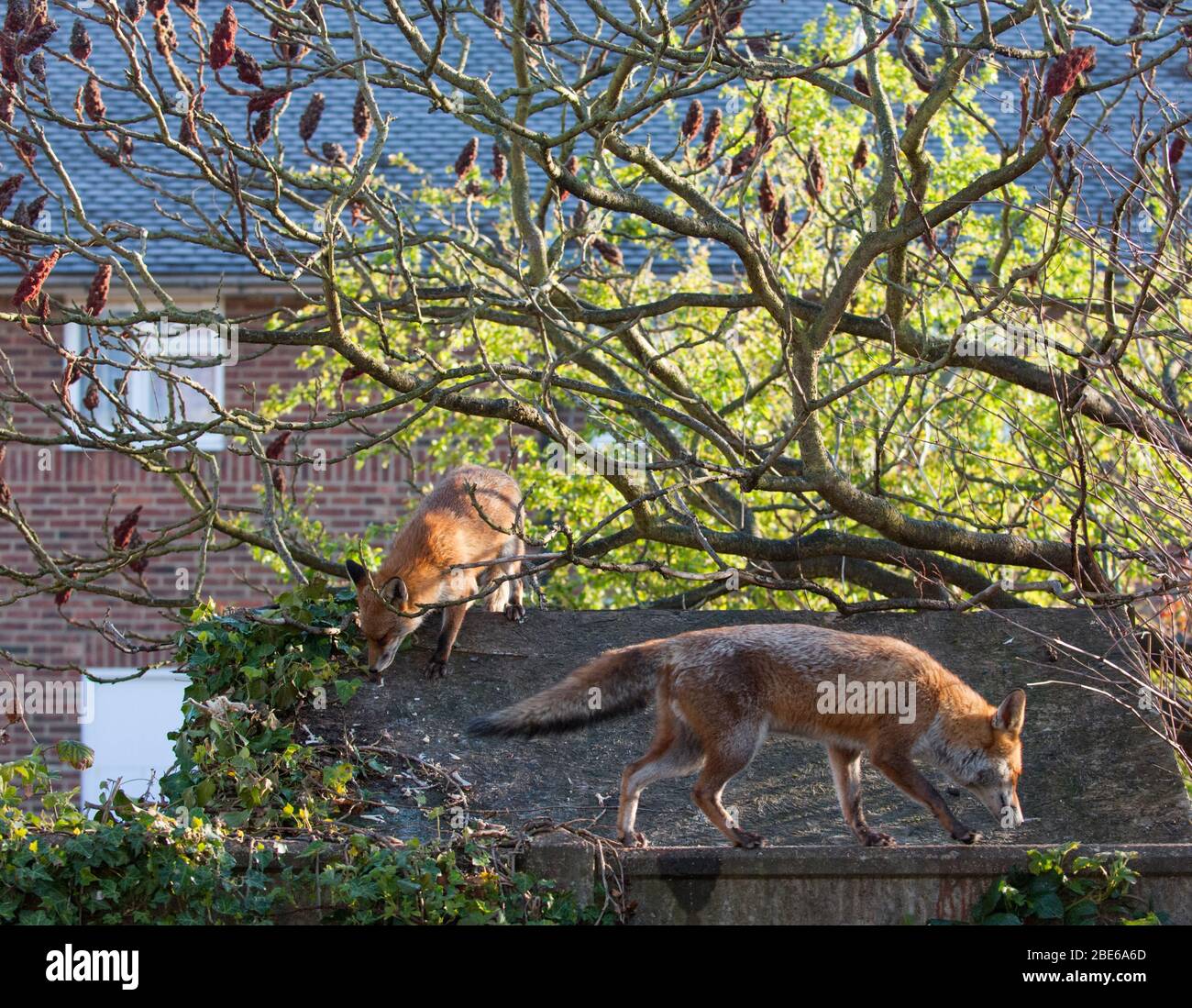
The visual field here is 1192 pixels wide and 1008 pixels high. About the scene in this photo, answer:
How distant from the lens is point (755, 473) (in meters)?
7.49

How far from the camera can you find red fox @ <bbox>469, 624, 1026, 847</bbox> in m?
6.77

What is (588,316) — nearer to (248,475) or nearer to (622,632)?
(622,632)

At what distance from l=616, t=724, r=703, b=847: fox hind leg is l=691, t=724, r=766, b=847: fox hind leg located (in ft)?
0.36

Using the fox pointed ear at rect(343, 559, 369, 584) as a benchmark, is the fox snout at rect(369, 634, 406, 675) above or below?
below

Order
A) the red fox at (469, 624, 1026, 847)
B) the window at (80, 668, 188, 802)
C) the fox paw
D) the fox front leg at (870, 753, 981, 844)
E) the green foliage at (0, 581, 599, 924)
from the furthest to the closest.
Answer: the window at (80, 668, 188, 802) < the fox front leg at (870, 753, 981, 844) < the red fox at (469, 624, 1026, 847) < the fox paw < the green foliage at (0, 581, 599, 924)

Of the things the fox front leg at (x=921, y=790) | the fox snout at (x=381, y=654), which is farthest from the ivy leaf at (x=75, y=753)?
the fox front leg at (x=921, y=790)

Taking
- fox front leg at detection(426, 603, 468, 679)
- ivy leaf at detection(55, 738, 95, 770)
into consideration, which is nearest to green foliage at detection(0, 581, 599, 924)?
ivy leaf at detection(55, 738, 95, 770)

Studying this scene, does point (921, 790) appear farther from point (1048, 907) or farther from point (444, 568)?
point (444, 568)

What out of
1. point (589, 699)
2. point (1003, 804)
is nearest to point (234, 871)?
point (589, 699)

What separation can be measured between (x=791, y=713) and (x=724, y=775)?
485 millimetres

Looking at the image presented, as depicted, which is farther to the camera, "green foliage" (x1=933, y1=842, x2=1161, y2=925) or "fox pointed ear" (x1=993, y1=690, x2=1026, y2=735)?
"fox pointed ear" (x1=993, y1=690, x2=1026, y2=735)

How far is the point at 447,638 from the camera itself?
9.03 metres

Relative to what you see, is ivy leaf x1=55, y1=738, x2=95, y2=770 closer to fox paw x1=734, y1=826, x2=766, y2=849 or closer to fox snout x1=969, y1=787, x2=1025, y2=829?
fox paw x1=734, y1=826, x2=766, y2=849
